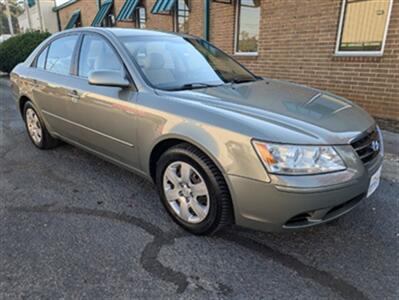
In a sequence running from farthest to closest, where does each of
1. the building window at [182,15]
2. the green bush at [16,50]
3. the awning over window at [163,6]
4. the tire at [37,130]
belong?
the green bush at [16,50] < the building window at [182,15] < the awning over window at [163,6] < the tire at [37,130]

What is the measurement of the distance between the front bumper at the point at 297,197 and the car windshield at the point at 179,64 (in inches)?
44.2

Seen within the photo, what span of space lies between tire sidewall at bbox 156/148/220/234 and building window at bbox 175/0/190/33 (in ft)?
25.0

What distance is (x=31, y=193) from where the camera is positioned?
313 cm

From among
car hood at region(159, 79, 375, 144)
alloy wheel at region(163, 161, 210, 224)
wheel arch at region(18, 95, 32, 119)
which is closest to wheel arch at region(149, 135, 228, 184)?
alloy wheel at region(163, 161, 210, 224)

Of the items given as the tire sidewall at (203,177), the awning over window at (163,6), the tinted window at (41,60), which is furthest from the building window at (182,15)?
the tire sidewall at (203,177)

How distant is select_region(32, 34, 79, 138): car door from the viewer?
11.4 feet

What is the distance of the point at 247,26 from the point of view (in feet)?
Answer: 24.5

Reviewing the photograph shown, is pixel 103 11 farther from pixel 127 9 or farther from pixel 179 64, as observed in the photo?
pixel 179 64

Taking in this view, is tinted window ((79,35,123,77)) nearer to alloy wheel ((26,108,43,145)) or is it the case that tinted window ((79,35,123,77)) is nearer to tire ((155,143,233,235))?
tire ((155,143,233,235))

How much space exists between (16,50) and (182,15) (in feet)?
23.3

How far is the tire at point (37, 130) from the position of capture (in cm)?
419

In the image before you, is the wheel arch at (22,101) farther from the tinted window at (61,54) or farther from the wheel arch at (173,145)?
the wheel arch at (173,145)

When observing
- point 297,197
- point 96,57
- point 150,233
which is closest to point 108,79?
point 96,57

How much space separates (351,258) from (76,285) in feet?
5.97
